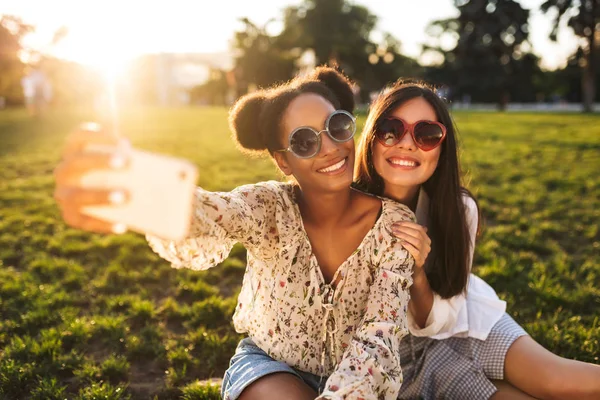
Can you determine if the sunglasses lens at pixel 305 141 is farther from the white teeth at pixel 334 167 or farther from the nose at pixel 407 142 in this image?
the nose at pixel 407 142

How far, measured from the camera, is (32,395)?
9.56 feet

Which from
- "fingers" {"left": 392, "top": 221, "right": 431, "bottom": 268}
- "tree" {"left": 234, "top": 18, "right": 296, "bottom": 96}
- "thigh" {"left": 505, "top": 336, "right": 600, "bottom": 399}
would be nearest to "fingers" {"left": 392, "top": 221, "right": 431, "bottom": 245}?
"fingers" {"left": 392, "top": 221, "right": 431, "bottom": 268}

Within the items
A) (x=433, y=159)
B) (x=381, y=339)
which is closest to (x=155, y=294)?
(x=433, y=159)

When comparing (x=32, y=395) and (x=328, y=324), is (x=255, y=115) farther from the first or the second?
(x=32, y=395)

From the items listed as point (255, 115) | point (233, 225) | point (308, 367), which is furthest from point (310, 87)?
point (308, 367)

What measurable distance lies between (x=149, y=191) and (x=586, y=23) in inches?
1281

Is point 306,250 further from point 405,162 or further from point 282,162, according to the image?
point 405,162

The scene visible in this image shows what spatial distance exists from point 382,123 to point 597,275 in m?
2.95

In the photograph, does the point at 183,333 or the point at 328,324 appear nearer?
the point at 328,324

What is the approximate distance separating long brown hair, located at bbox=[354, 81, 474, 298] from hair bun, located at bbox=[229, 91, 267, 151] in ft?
2.21

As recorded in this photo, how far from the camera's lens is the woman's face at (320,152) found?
7.77 feet

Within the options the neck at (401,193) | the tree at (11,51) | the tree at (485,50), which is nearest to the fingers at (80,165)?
the neck at (401,193)

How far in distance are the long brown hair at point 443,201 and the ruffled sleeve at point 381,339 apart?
55 centimetres

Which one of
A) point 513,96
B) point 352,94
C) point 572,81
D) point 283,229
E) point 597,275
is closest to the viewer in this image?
point 283,229
